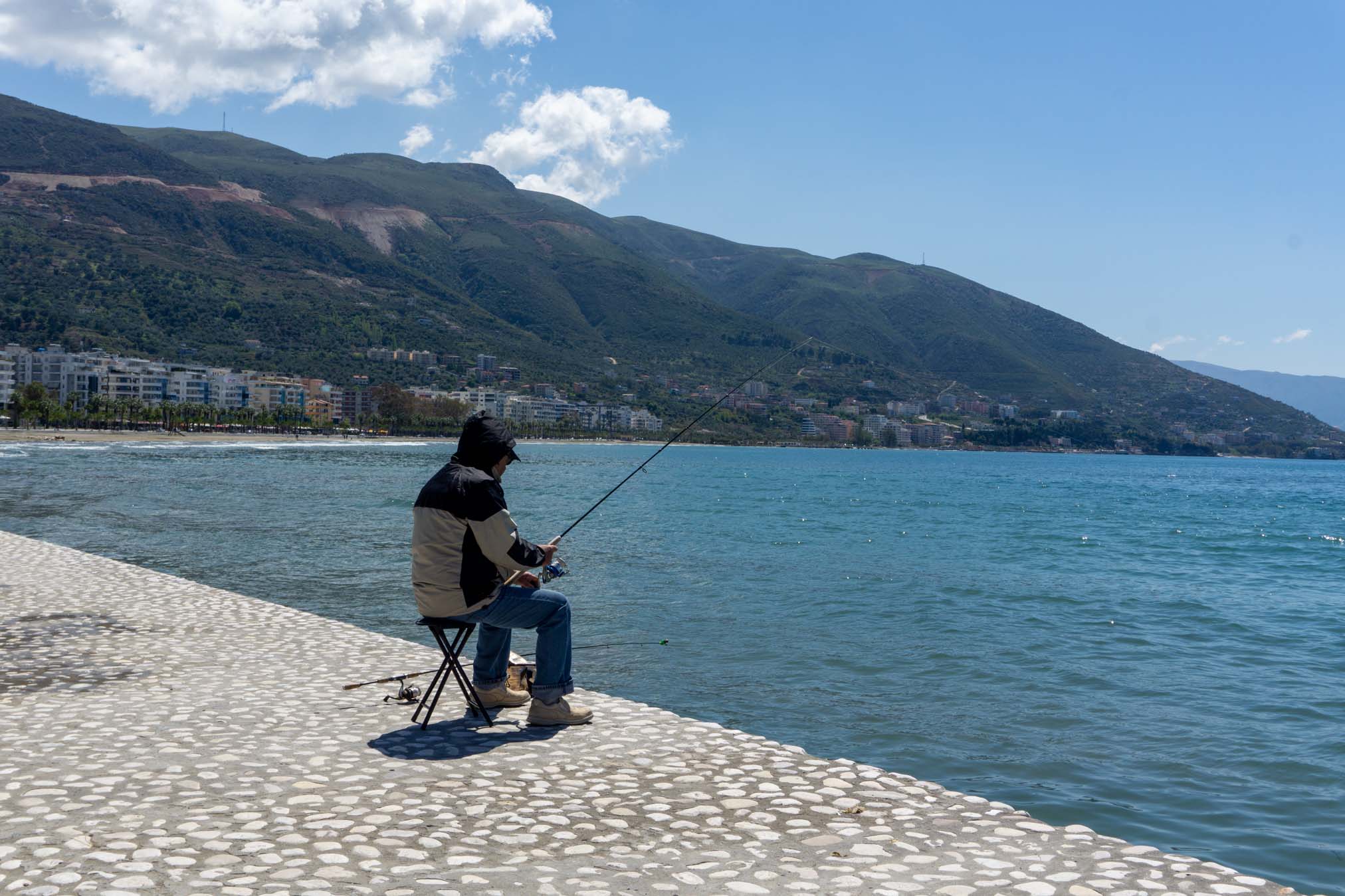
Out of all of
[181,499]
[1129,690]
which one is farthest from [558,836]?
[181,499]

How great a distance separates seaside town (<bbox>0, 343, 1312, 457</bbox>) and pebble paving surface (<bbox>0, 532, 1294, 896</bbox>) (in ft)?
378

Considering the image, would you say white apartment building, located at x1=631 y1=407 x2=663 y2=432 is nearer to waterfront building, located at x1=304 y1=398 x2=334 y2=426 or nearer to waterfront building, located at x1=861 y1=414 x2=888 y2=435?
waterfront building, located at x1=861 y1=414 x2=888 y2=435

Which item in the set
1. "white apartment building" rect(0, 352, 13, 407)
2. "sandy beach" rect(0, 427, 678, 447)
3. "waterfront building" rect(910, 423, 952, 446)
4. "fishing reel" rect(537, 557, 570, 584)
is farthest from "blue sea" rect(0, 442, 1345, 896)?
"waterfront building" rect(910, 423, 952, 446)

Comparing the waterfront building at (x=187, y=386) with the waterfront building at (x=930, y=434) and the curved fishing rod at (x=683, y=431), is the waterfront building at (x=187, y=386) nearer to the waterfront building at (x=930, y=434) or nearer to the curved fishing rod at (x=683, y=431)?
the waterfront building at (x=930, y=434)

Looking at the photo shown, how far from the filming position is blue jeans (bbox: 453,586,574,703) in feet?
19.9

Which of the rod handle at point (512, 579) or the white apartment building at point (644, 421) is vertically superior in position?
the white apartment building at point (644, 421)

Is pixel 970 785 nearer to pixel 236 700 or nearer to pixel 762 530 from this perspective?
pixel 236 700

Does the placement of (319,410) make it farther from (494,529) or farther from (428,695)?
(494,529)

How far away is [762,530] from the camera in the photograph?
2909cm

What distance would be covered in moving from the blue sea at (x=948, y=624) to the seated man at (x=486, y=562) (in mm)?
1896

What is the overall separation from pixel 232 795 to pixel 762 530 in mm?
24751

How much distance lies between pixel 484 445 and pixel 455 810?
2.14m

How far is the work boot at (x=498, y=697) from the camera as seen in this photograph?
256 inches

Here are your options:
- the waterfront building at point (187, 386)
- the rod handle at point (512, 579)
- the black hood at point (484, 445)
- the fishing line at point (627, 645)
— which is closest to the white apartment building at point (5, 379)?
the waterfront building at point (187, 386)
